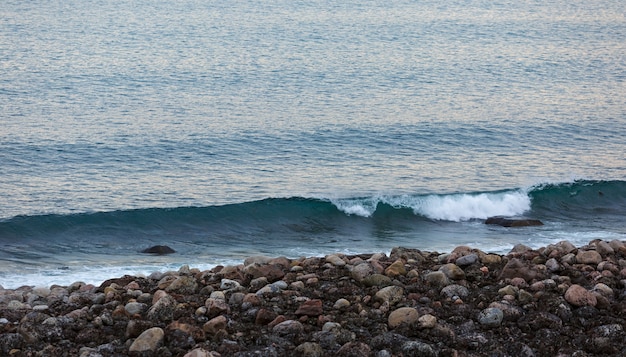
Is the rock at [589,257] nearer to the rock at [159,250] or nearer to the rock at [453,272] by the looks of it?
the rock at [453,272]

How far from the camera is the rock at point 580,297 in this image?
931cm

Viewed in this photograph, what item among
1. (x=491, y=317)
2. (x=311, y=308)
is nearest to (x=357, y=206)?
(x=311, y=308)

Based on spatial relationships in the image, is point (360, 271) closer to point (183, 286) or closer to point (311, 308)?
point (311, 308)

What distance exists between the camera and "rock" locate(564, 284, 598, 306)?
931 cm

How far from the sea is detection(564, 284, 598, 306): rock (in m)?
9.18

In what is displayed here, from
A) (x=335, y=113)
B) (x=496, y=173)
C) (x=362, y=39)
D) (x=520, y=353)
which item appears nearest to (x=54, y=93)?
(x=335, y=113)

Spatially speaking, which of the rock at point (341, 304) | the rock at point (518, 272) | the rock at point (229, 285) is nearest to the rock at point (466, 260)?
→ the rock at point (518, 272)

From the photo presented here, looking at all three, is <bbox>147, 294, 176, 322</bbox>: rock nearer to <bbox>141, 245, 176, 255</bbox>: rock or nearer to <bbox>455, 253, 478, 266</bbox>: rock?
<bbox>455, 253, 478, 266</bbox>: rock

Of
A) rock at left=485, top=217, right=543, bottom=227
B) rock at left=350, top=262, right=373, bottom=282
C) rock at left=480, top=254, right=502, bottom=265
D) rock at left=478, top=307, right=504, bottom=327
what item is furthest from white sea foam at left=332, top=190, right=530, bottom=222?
rock at left=478, top=307, right=504, bottom=327

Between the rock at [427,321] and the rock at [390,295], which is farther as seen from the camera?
the rock at [390,295]

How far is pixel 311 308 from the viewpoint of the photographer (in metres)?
9.16

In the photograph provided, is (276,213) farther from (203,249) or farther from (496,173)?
(496,173)

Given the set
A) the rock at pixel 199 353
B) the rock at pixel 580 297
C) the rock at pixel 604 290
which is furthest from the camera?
the rock at pixel 604 290

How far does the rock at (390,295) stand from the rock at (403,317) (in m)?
0.48
